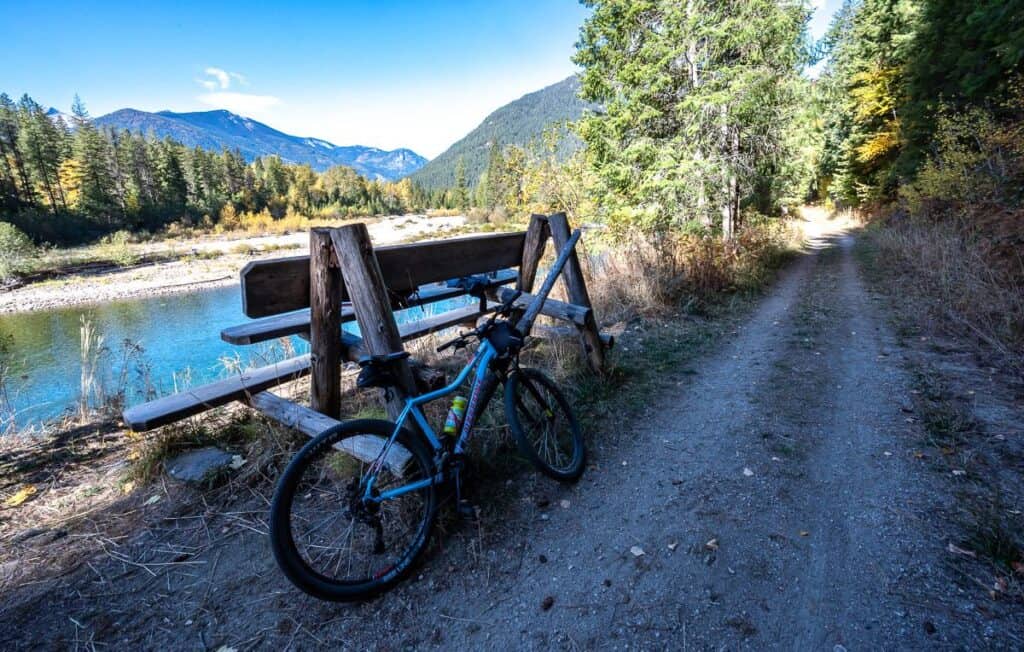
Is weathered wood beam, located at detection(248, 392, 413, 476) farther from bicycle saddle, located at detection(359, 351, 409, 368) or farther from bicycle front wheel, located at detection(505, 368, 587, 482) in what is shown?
bicycle front wheel, located at detection(505, 368, 587, 482)

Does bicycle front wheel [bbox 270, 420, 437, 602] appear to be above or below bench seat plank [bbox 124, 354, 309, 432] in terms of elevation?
below

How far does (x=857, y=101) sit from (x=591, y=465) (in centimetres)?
2833

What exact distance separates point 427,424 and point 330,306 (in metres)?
Result: 0.94

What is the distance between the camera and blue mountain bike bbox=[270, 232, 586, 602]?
1876mm

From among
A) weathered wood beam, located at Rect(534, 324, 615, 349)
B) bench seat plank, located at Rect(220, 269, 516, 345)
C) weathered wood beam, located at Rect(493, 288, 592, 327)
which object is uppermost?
bench seat plank, located at Rect(220, 269, 516, 345)

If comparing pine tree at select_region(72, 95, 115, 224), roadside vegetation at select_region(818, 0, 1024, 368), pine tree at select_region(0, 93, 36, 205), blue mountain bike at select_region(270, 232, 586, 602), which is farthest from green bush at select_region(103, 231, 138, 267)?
roadside vegetation at select_region(818, 0, 1024, 368)

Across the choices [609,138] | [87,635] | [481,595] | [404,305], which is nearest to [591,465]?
[481,595]

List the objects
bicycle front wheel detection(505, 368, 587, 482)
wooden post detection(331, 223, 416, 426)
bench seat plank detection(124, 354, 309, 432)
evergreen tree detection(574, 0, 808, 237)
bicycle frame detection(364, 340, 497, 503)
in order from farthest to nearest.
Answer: evergreen tree detection(574, 0, 808, 237), bicycle front wheel detection(505, 368, 587, 482), bench seat plank detection(124, 354, 309, 432), wooden post detection(331, 223, 416, 426), bicycle frame detection(364, 340, 497, 503)

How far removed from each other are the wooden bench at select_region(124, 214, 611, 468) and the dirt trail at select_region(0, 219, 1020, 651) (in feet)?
2.20

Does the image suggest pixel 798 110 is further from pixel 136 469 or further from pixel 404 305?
pixel 136 469

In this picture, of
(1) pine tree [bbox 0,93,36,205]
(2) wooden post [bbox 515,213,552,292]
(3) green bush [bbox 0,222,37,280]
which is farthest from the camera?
(1) pine tree [bbox 0,93,36,205]

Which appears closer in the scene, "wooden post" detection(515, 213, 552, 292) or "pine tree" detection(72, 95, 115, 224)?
"wooden post" detection(515, 213, 552, 292)

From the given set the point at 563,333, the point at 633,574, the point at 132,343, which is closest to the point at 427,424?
the point at 633,574

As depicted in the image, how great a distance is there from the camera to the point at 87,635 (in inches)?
71.6
